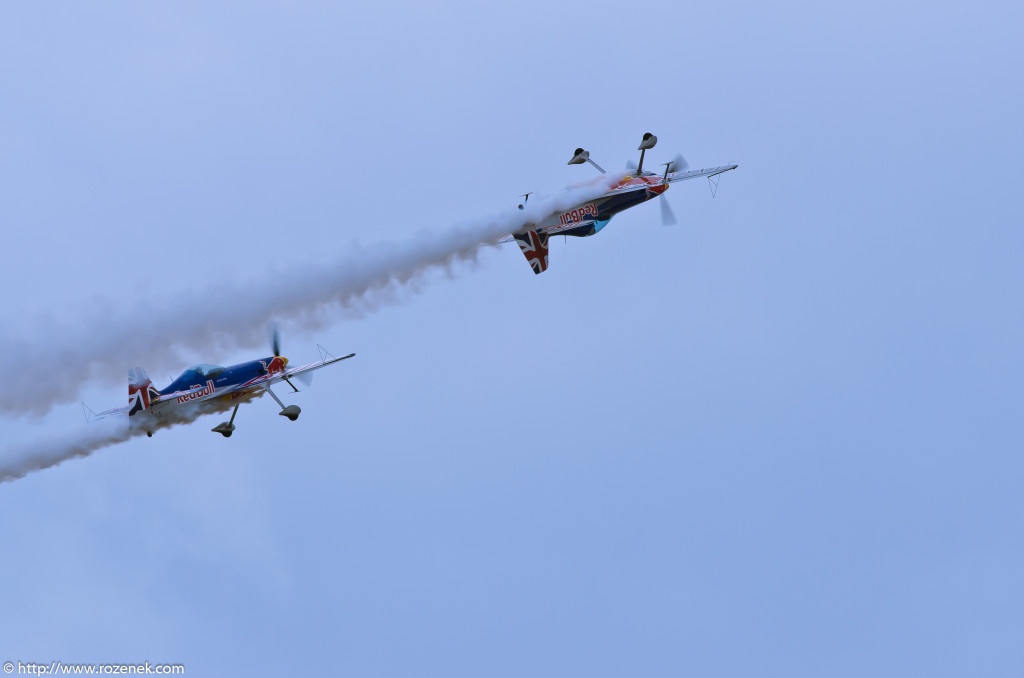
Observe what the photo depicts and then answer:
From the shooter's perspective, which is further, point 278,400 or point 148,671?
point 148,671

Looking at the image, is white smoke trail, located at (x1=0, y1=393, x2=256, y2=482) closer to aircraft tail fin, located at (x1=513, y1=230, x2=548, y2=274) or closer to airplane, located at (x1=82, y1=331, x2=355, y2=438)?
airplane, located at (x1=82, y1=331, x2=355, y2=438)

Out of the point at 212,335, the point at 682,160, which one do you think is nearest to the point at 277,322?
the point at 212,335

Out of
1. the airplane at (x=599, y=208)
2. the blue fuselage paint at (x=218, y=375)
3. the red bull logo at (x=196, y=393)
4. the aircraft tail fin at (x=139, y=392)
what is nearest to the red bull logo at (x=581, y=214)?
the airplane at (x=599, y=208)

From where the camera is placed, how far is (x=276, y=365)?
176 feet

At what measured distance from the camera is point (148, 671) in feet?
194

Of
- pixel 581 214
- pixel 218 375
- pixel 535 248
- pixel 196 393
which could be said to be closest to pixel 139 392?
pixel 196 393

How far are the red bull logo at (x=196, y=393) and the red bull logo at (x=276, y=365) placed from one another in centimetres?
237

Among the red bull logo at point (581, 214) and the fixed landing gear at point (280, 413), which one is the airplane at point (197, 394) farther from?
the red bull logo at point (581, 214)

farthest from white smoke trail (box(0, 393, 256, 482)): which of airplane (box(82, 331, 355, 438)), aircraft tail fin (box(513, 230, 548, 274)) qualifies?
aircraft tail fin (box(513, 230, 548, 274))

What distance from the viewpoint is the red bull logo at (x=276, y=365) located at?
53.2 m

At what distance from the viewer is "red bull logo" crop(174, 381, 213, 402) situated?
169 feet

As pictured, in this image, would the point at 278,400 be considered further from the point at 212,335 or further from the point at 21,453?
the point at 21,453

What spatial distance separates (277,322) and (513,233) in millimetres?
10498

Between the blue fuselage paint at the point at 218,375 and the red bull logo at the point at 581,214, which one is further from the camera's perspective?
the red bull logo at the point at 581,214
